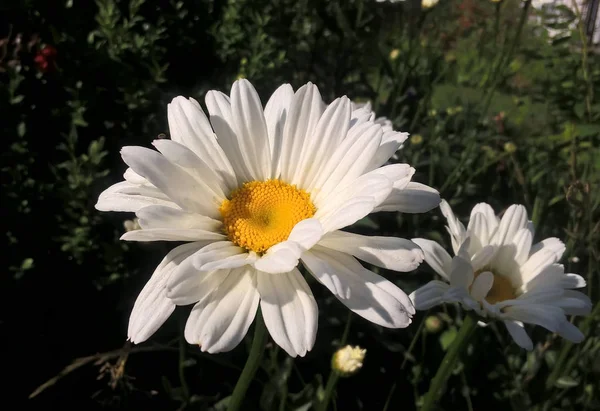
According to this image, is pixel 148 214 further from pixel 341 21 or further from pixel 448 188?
pixel 341 21

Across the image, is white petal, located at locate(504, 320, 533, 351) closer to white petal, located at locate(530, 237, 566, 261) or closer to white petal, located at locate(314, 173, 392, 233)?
white petal, located at locate(530, 237, 566, 261)

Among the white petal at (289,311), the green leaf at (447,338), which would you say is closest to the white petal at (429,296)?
the white petal at (289,311)

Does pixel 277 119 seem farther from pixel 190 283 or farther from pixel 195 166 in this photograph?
pixel 190 283

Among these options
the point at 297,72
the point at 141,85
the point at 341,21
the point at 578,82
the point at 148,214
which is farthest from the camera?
the point at 297,72

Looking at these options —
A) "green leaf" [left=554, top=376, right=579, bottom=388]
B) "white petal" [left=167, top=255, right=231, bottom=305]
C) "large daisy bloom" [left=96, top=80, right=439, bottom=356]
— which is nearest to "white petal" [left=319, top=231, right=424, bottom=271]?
"large daisy bloom" [left=96, top=80, right=439, bottom=356]

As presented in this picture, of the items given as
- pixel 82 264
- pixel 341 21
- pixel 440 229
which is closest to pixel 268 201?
pixel 82 264

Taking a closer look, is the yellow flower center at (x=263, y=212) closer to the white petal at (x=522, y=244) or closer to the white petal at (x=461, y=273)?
the white petal at (x=461, y=273)
